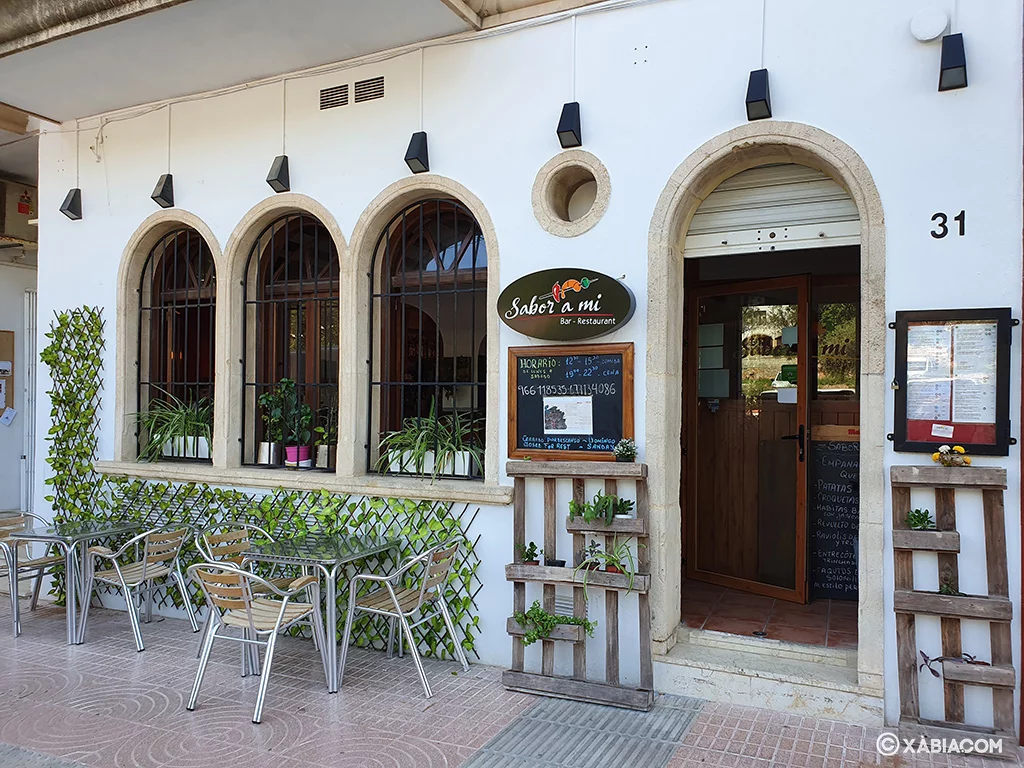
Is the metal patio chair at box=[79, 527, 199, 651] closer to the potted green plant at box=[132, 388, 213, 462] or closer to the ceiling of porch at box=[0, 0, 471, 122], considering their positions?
the potted green plant at box=[132, 388, 213, 462]

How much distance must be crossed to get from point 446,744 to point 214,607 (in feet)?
4.97

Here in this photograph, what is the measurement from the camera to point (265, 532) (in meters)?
5.35

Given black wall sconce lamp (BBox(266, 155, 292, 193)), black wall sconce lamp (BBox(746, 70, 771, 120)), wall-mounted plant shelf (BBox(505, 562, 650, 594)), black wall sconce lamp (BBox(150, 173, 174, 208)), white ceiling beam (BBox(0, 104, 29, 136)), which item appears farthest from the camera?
white ceiling beam (BBox(0, 104, 29, 136))

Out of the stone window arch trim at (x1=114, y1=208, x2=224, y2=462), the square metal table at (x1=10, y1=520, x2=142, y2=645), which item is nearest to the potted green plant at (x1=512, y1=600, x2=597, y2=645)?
the square metal table at (x1=10, y1=520, x2=142, y2=645)

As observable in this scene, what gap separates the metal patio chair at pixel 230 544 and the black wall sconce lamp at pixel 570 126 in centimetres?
313

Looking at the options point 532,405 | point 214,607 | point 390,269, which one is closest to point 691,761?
point 532,405

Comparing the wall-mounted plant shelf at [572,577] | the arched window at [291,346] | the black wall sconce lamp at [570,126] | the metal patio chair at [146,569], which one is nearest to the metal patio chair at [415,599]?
the wall-mounted plant shelf at [572,577]

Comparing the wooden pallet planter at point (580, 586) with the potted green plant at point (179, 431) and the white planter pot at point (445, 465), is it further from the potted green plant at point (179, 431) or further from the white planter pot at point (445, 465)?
the potted green plant at point (179, 431)

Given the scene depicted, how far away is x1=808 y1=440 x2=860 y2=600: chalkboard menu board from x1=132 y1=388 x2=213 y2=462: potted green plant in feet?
15.2

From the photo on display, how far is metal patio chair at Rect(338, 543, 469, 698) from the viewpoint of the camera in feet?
14.5

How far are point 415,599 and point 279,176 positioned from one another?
311cm

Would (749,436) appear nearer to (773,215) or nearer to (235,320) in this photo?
(773,215)

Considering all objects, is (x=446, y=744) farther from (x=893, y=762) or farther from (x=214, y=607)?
(x=893, y=762)

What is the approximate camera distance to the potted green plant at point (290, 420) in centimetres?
A: 591
